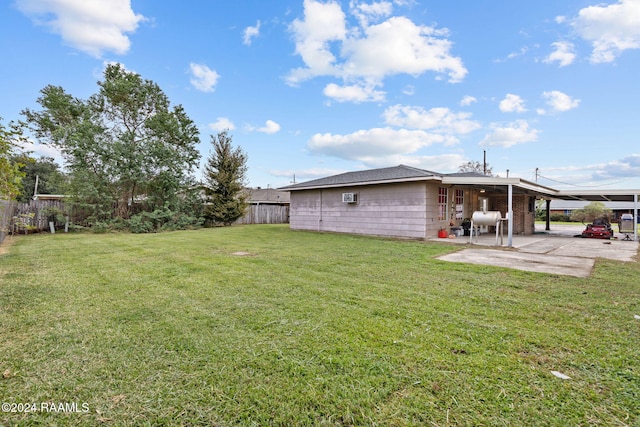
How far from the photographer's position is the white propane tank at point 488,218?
8906 millimetres

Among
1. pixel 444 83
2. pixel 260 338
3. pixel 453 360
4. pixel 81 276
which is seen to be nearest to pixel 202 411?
pixel 260 338

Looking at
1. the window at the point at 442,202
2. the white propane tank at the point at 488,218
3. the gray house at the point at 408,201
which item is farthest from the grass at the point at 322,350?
the window at the point at 442,202

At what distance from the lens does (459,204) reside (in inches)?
491

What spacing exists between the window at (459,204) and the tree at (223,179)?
12535 mm

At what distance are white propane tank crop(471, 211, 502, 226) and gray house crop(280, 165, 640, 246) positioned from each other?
0.25 metres

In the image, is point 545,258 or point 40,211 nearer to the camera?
point 545,258

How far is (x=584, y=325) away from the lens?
291 cm

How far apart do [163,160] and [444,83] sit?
14.4 meters

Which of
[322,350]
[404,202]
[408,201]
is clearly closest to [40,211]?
[404,202]

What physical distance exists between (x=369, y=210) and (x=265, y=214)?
1184cm

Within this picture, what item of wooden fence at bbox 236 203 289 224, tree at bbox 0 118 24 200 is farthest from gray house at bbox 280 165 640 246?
tree at bbox 0 118 24 200

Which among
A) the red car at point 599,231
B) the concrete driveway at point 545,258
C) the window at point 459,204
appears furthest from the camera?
the window at point 459,204

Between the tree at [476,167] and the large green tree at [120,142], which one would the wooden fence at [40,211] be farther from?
the tree at [476,167]

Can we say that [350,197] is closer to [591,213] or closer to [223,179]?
[223,179]
